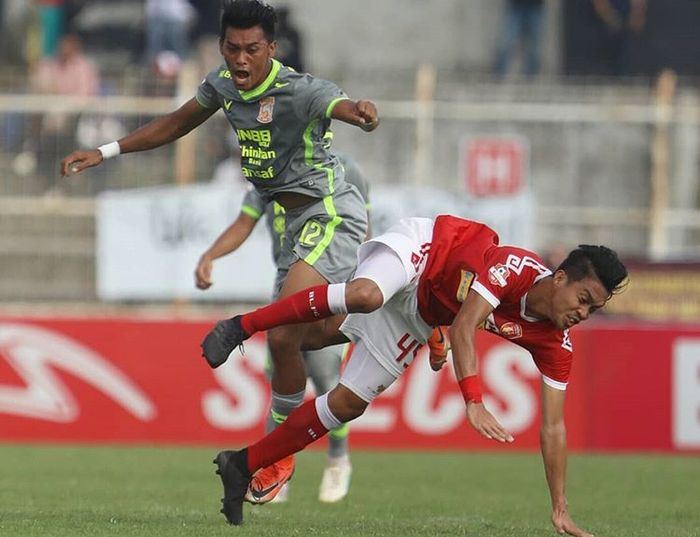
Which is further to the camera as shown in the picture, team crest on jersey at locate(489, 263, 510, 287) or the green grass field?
the green grass field

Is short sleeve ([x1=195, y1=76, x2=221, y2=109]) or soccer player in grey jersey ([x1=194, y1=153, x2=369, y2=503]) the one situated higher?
short sleeve ([x1=195, y1=76, x2=221, y2=109])

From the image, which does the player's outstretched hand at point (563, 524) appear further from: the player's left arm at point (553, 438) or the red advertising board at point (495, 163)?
the red advertising board at point (495, 163)

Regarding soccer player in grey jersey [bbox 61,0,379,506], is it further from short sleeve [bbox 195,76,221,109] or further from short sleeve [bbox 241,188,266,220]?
short sleeve [bbox 241,188,266,220]

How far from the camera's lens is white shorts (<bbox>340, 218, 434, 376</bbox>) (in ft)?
28.6

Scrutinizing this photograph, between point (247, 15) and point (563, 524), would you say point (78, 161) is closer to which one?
point (247, 15)

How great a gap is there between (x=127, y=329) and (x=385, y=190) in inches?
127

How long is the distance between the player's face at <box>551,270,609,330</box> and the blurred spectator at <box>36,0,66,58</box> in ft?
47.1

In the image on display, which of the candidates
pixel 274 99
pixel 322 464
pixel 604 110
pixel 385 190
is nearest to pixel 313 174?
pixel 274 99

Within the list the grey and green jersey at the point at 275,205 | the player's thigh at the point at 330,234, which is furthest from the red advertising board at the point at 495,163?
the player's thigh at the point at 330,234

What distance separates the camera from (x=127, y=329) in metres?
16.3

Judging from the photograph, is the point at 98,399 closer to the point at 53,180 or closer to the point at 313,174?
the point at 53,180

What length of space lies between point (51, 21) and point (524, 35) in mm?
6282

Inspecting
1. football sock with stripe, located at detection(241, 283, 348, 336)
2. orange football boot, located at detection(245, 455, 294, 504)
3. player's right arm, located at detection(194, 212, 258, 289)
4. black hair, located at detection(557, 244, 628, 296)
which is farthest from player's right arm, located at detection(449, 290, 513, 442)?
player's right arm, located at detection(194, 212, 258, 289)

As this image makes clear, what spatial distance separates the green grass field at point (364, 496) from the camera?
28.3 ft
